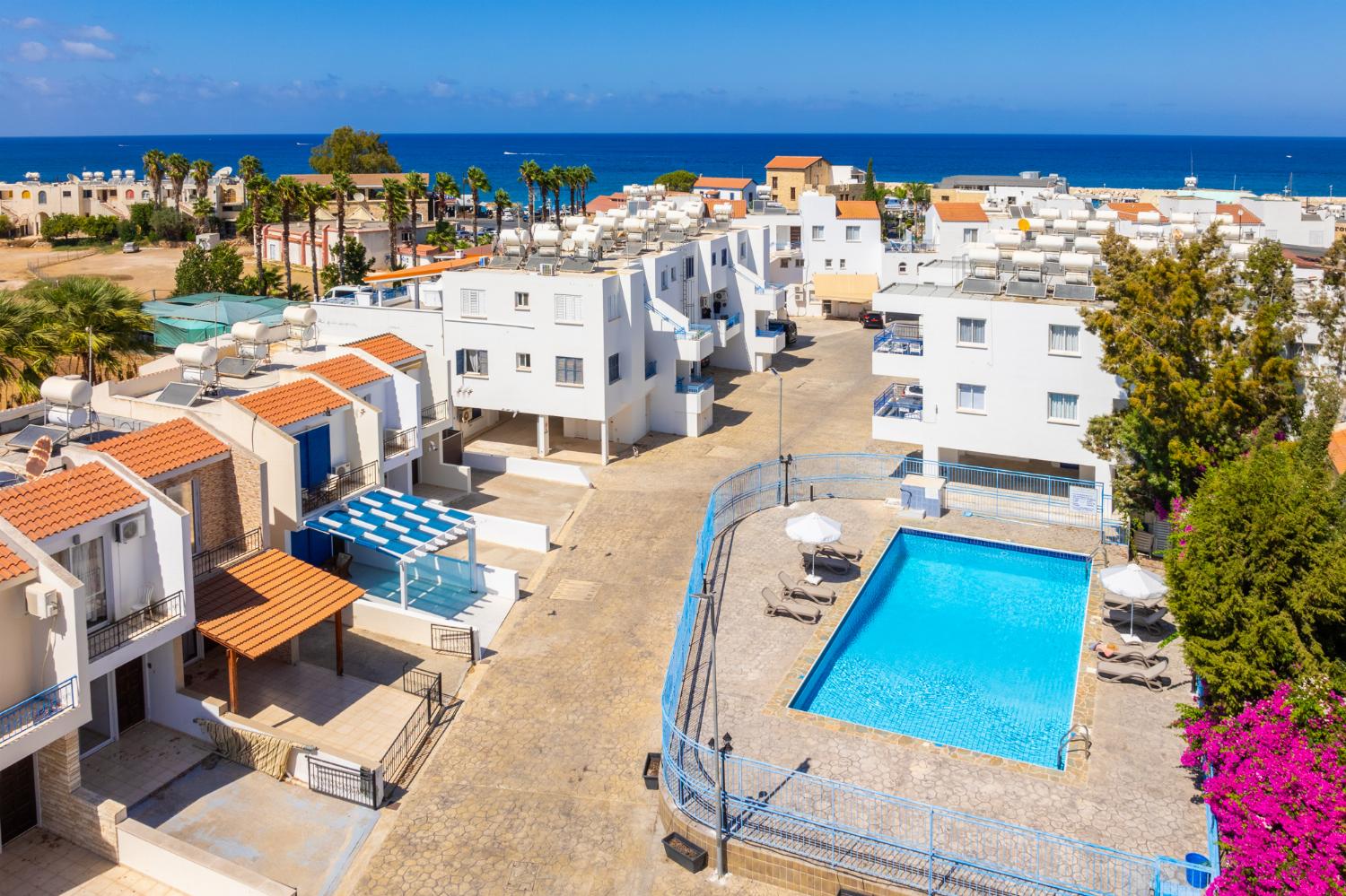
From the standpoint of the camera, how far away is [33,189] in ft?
398

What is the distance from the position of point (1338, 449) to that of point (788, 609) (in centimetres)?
1918

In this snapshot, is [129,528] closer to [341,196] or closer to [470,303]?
[470,303]

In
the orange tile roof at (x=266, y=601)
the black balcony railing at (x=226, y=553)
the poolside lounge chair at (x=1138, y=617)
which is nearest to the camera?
the orange tile roof at (x=266, y=601)

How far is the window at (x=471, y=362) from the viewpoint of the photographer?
46531 mm

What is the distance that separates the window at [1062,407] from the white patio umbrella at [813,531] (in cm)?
976

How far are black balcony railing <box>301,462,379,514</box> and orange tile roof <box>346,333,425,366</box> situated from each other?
16.3 ft

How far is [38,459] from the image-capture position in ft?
83.0

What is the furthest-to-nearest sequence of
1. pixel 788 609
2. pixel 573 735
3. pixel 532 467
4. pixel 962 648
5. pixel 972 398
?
pixel 532 467
pixel 972 398
pixel 788 609
pixel 962 648
pixel 573 735

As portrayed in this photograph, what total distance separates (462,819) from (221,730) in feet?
20.0

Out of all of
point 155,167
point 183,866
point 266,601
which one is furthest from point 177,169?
point 183,866

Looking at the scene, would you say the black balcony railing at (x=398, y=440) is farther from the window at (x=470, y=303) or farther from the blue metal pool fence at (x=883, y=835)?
the blue metal pool fence at (x=883, y=835)

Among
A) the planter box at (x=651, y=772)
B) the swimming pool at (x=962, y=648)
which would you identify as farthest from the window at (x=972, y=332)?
the planter box at (x=651, y=772)

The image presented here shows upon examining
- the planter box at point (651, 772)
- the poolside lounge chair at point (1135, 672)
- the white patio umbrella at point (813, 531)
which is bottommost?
the planter box at point (651, 772)

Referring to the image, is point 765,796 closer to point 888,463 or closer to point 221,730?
point 221,730
